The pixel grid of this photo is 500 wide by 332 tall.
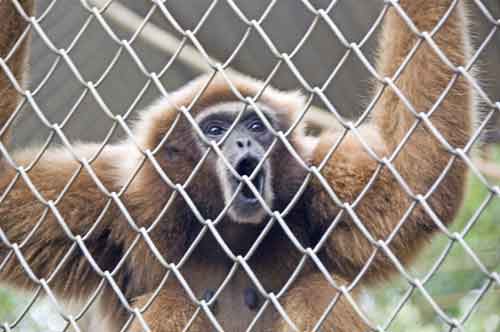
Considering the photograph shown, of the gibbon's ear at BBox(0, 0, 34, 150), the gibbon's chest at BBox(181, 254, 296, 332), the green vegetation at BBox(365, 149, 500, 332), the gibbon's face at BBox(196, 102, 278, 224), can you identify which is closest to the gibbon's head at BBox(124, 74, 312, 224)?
the gibbon's face at BBox(196, 102, 278, 224)

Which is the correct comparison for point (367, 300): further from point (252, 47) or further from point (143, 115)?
point (252, 47)

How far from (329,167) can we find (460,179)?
0.65 meters

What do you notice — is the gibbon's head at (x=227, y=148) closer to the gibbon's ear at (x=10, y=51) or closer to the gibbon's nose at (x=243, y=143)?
the gibbon's nose at (x=243, y=143)

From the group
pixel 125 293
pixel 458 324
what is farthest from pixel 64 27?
pixel 458 324

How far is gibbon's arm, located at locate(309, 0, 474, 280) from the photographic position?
13.3 ft

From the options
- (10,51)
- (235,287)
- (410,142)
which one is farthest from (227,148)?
(10,51)

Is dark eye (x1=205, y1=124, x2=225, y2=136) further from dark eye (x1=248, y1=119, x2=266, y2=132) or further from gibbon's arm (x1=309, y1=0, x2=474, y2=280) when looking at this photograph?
gibbon's arm (x1=309, y1=0, x2=474, y2=280)

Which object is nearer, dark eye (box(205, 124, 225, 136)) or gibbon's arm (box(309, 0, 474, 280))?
gibbon's arm (box(309, 0, 474, 280))

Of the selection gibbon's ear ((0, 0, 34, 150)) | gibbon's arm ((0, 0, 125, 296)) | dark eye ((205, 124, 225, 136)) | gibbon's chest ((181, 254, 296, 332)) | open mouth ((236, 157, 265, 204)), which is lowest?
gibbon's chest ((181, 254, 296, 332))

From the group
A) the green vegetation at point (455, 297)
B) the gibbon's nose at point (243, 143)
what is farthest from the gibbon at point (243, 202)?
the green vegetation at point (455, 297)

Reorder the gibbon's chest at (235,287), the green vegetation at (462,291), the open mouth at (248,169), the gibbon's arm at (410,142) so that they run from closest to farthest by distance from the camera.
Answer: the gibbon's arm at (410,142) → the open mouth at (248,169) → the gibbon's chest at (235,287) → the green vegetation at (462,291)

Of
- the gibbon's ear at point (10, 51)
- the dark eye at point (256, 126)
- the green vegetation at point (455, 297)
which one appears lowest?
the green vegetation at point (455, 297)

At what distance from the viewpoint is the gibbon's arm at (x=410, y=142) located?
4.07 m

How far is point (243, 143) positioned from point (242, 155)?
80 mm
